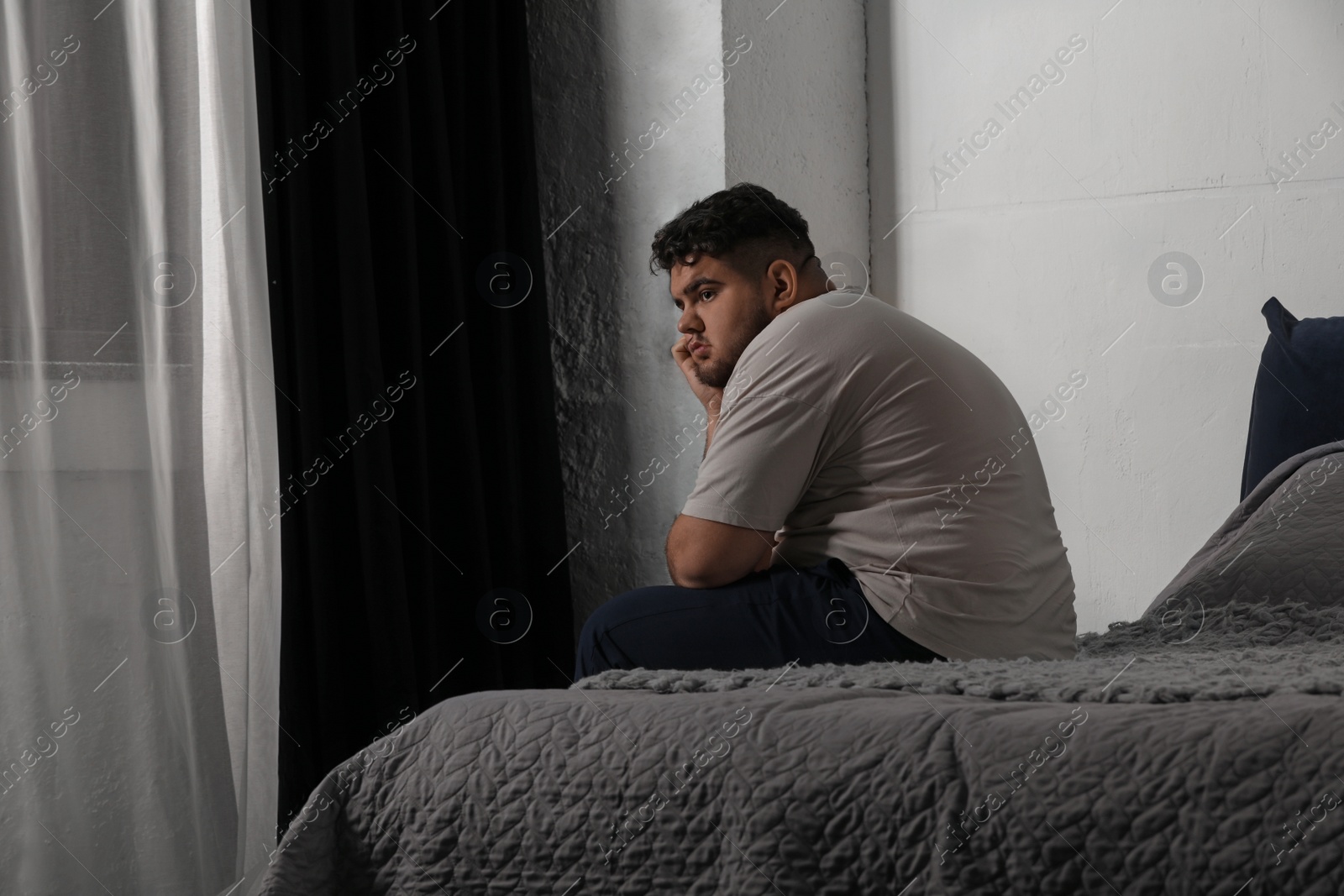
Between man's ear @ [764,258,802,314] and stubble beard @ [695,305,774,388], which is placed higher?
man's ear @ [764,258,802,314]

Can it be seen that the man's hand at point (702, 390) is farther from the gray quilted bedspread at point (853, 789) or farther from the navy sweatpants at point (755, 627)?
the gray quilted bedspread at point (853, 789)

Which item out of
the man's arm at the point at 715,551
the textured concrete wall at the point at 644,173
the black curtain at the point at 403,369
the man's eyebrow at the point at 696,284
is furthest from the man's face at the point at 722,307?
the black curtain at the point at 403,369

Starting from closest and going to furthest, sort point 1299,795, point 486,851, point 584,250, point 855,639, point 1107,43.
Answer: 1. point 1299,795
2. point 486,851
3. point 855,639
4. point 1107,43
5. point 584,250

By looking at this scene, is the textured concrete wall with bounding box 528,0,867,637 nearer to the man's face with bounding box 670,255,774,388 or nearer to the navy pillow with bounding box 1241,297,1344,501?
the man's face with bounding box 670,255,774,388

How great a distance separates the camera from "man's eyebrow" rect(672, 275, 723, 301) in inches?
64.0

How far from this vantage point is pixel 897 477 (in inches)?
51.3

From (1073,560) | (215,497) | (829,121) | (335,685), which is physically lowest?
(335,685)

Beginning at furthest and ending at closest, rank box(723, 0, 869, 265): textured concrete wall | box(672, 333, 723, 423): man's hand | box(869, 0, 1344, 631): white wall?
1. box(723, 0, 869, 265): textured concrete wall
2. box(869, 0, 1344, 631): white wall
3. box(672, 333, 723, 423): man's hand

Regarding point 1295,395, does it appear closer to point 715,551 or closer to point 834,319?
point 834,319

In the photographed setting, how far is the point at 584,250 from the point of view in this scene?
2.47 metres

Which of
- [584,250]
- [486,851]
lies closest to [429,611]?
[584,250]

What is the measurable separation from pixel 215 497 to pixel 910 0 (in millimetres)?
1817

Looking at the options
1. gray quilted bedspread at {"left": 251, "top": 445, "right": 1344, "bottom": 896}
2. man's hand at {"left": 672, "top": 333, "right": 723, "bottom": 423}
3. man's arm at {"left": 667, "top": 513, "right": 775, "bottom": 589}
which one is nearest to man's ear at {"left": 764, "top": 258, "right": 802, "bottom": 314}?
man's hand at {"left": 672, "top": 333, "right": 723, "bottom": 423}

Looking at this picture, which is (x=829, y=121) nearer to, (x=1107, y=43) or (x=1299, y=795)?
(x=1107, y=43)
